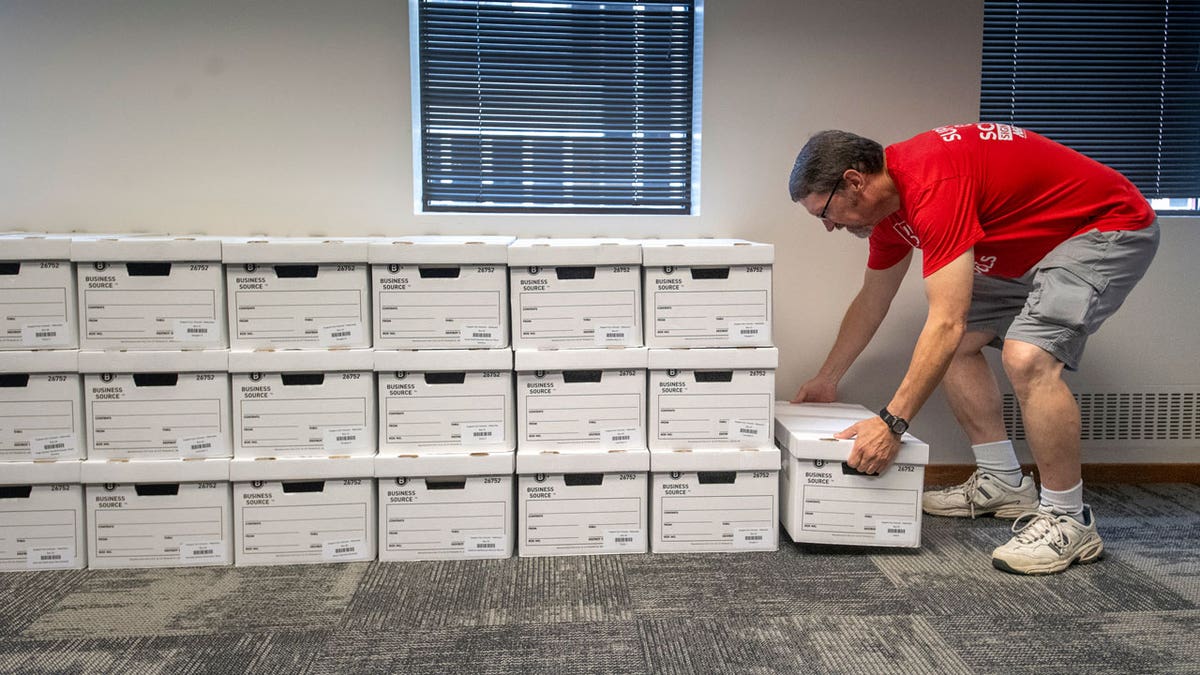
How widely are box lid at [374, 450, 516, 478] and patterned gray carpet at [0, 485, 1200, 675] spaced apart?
0.22 metres

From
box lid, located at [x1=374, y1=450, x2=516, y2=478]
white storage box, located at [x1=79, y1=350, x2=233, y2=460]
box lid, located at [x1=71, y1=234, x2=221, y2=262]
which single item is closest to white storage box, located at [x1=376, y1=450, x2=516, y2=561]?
box lid, located at [x1=374, y1=450, x2=516, y2=478]

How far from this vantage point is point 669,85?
252 cm

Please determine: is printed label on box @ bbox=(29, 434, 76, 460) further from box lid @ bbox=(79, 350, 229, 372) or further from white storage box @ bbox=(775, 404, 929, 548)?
white storage box @ bbox=(775, 404, 929, 548)

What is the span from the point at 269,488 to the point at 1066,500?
6.17ft

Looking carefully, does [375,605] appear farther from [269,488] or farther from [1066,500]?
[1066,500]

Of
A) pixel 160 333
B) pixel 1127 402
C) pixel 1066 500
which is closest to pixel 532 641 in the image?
pixel 160 333

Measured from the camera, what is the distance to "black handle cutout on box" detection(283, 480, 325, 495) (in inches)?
78.3

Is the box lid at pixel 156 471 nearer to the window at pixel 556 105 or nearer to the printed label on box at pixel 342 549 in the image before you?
the printed label on box at pixel 342 549

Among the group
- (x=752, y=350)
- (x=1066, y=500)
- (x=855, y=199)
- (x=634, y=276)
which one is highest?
(x=855, y=199)

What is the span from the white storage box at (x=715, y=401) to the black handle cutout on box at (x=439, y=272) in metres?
0.53

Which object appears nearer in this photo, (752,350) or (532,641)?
(532,641)

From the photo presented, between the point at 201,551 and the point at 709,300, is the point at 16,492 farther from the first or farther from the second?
the point at 709,300

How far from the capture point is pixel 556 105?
2.50m

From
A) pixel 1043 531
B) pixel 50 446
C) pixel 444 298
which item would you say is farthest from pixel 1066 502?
pixel 50 446
